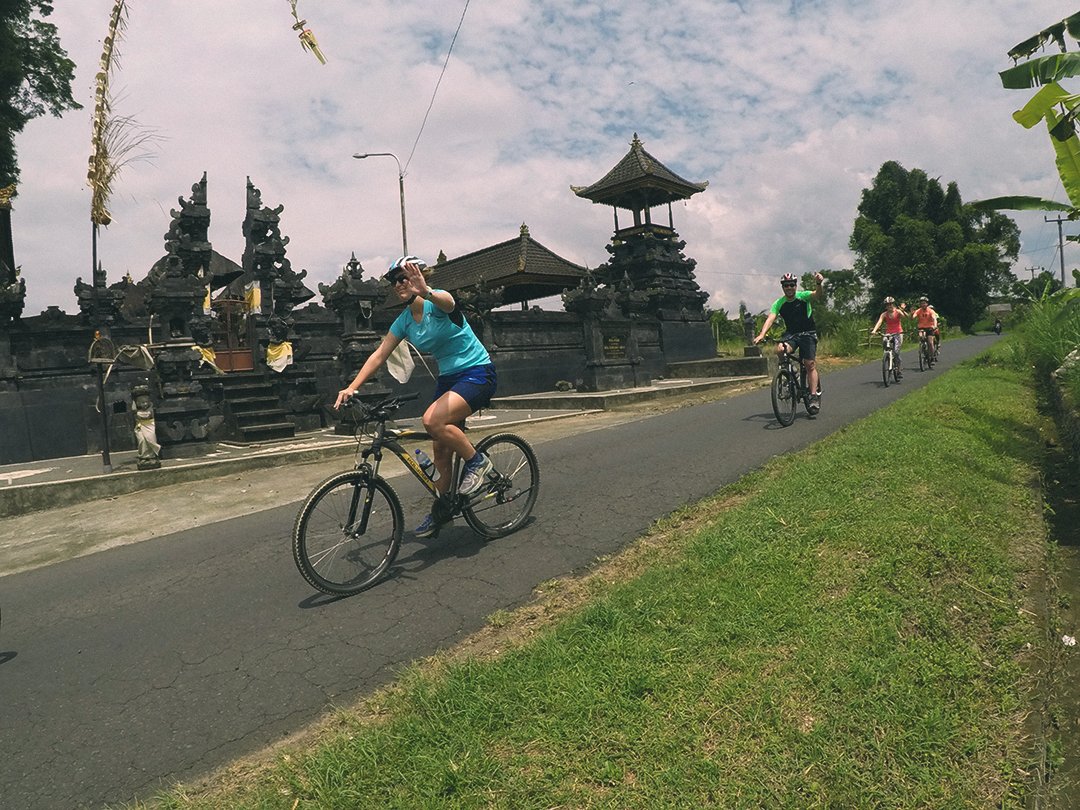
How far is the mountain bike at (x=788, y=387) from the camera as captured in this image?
355 inches

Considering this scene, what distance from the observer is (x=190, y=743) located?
2.79 metres

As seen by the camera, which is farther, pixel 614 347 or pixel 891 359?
pixel 614 347

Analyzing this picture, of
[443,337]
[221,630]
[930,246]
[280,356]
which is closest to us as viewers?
[221,630]

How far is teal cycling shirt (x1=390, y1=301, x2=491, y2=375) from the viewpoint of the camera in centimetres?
459

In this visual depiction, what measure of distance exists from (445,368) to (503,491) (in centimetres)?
104

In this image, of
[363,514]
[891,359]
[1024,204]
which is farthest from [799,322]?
[363,514]

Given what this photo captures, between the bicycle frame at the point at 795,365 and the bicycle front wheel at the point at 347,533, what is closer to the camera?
the bicycle front wheel at the point at 347,533

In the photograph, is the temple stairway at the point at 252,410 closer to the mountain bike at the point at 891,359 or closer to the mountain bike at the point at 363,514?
the mountain bike at the point at 363,514

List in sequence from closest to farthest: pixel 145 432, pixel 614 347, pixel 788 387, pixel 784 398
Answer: pixel 784 398, pixel 788 387, pixel 145 432, pixel 614 347

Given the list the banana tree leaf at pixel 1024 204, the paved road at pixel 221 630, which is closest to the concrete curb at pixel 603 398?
the paved road at pixel 221 630

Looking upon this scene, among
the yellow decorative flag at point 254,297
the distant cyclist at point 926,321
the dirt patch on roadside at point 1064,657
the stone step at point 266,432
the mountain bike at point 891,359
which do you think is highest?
the yellow decorative flag at point 254,297

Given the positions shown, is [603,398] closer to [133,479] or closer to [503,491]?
[133,479]

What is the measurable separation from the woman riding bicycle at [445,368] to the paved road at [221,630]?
64cm

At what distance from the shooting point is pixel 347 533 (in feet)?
14.0
